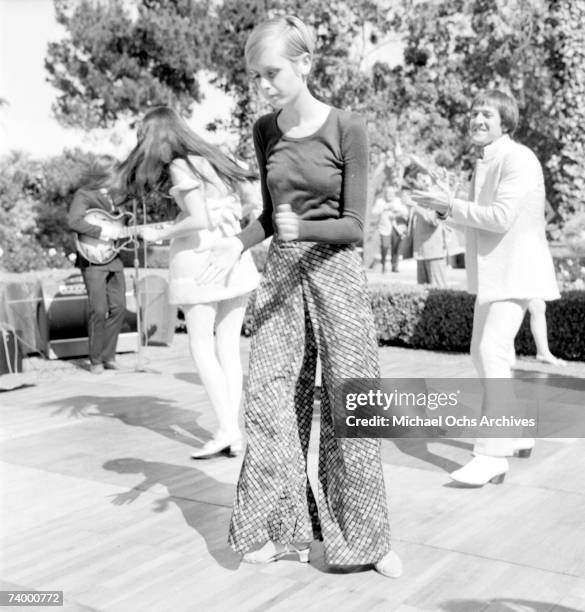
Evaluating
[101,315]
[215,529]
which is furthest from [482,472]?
[101,315]

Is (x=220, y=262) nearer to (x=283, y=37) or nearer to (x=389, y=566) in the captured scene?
(x=283, y=37)

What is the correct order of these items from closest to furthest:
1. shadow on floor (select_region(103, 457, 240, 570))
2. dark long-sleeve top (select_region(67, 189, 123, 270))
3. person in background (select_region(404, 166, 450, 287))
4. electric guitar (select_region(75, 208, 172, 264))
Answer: shadow on floor (select_region(103, 457, 240, 570)) < dark long-sleeve top (select_region(67, 189, 123, 270)) < electric guitar (select_region(75, 208, 172, 264)) < person in background (select_region(404, 166, 450, 287))

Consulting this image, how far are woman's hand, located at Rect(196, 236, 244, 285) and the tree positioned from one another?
2578 centimetres

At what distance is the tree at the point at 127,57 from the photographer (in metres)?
27.6

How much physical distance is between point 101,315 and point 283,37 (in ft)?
17.9

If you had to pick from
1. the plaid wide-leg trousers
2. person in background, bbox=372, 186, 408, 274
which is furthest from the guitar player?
person in background, bbox=372, 186, 408, 274

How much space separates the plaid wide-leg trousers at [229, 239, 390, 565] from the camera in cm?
297

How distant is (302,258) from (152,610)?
1289mm

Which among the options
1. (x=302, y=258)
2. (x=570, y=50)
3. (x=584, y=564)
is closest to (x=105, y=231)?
(x=302, y=258)

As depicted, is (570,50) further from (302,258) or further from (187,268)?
(302,258)

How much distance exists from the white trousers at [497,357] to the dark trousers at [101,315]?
4515 millimetres

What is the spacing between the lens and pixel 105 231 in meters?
7.76

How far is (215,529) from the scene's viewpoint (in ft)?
11.6

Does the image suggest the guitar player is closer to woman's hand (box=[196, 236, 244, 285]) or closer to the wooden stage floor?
the wooden stage floor
